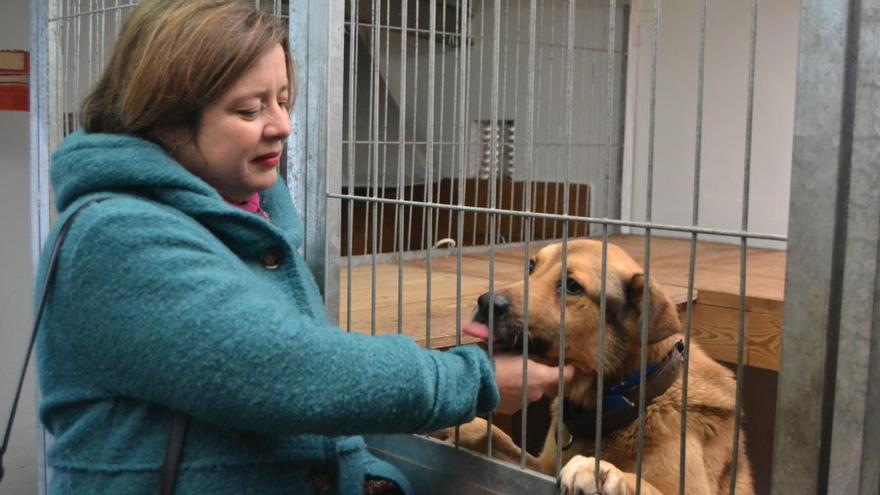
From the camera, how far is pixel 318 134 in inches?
60.9

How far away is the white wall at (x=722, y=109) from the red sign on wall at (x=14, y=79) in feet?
7.40

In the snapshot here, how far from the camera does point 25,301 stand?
3881 millimetres

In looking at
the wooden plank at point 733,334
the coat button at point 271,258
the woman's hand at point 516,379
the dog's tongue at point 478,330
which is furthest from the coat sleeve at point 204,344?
the wooden plank at point 733,334

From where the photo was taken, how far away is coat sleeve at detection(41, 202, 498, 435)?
1.00m

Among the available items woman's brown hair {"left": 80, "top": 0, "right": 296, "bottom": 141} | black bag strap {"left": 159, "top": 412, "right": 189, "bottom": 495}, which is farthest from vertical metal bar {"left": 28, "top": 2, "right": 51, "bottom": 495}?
black bag strap {"left": 159, "top": 412, "right": 189, "bottom": 495}

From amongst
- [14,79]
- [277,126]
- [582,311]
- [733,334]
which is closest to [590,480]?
[582,311]

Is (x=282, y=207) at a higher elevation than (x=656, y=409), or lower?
higher

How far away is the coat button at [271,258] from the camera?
121 cm

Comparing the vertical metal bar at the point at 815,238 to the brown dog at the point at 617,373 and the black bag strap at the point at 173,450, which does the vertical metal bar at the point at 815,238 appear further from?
the black bag strap at the point at 173,450

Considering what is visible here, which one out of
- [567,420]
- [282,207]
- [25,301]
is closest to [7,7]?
[25,301]

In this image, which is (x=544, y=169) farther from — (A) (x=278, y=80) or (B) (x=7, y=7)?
(A) (x=278, y=80)

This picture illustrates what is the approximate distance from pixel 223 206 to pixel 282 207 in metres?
0.26

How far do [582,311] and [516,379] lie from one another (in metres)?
0.30

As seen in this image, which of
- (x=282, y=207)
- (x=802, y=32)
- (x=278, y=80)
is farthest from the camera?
(x=282, y=207)
